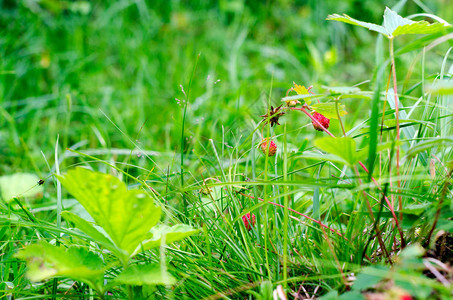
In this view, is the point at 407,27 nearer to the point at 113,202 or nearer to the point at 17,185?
the point at 113,202

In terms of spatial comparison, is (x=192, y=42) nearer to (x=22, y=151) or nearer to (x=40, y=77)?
(x=40, y=77)

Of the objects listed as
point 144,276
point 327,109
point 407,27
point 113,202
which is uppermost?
point 407,27

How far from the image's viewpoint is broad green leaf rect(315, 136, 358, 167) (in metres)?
0.62

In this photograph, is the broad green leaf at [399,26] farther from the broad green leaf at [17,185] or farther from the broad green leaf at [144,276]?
the broad green leaf at [17,185]

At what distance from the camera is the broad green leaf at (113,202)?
613 mm

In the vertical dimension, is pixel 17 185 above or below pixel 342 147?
below

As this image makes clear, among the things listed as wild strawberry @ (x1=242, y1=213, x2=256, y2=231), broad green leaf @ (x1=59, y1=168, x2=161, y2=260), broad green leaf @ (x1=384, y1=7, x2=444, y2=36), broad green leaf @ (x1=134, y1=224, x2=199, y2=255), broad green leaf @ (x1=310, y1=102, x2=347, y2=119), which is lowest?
wild strawberry @ (x1=242, y1=213, x2=256, y2=231)

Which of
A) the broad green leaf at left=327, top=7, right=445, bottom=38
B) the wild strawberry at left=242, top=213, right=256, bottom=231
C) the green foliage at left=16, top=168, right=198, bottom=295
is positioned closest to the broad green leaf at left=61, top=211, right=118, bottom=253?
the green foliage at left=16, top=168, right=198, bottom=295

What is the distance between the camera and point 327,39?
3051 mm

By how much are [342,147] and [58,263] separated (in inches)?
19.2

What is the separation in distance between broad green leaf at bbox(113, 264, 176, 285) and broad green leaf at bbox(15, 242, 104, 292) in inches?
1.7

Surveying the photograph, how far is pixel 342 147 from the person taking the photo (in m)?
0.62

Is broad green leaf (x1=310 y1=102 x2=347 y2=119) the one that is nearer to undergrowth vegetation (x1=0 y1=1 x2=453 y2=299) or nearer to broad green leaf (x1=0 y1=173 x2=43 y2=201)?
undergrowth vegetation (x1=0 y1=1 x2=453 y2=299)

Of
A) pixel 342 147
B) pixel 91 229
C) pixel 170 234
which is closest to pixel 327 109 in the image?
pixel 342 147
